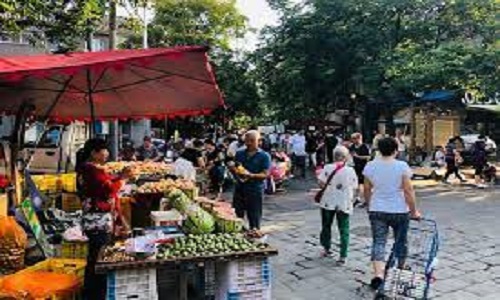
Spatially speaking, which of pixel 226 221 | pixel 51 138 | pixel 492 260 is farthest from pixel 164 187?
pixel 51 138

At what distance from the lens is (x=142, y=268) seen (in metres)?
5.09

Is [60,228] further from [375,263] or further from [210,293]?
[375,263]

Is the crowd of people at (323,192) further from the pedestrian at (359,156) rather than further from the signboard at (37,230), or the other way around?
the pedestrian at (359,156)

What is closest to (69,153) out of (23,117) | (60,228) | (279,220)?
(279,220)

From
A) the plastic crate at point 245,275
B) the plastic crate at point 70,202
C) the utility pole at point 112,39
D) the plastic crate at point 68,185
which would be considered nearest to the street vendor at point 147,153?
the utility pole at point 112,39

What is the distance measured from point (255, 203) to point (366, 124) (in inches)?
755

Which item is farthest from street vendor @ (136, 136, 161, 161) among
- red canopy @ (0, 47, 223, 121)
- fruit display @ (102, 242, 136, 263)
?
fruit display @ (102, 242, 136, 263)

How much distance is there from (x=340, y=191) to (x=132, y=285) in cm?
360

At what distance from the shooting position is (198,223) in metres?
6.03

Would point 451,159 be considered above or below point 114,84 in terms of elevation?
below

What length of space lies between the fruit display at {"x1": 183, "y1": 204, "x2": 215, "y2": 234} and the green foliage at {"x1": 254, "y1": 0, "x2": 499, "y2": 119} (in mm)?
13516

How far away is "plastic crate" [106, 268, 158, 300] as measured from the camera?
5027 millimetres

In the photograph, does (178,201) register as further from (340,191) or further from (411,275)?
(411,275)

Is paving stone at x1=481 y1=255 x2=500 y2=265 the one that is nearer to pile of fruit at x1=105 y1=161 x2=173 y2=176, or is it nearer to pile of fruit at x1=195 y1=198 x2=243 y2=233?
pile of fruit at x1=195 y1=198 x2=243 y2=233
